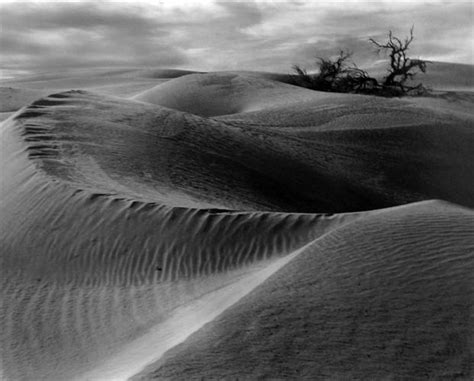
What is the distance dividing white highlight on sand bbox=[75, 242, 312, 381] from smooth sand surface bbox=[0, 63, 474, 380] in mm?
14

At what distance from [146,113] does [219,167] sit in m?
1.54

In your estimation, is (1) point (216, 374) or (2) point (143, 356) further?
(2) point (143, 356)

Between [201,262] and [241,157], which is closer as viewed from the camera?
[201,262]

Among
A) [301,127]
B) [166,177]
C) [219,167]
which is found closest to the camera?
[166,177]

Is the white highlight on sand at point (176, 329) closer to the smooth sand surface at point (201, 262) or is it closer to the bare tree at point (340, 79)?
the smooth sand surface at point (201, 262)

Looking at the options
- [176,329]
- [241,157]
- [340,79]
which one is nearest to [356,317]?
[176,329]

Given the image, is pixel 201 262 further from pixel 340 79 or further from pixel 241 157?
pixel 340 79

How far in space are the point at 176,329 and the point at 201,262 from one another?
2.92 ft

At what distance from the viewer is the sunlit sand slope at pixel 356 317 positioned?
2771 mm

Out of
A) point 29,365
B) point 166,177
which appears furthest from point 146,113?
point 29,365

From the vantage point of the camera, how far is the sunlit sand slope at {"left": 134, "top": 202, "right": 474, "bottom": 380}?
2.77 metres

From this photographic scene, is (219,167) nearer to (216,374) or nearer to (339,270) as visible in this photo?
(339,270)

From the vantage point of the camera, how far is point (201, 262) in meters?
4.25

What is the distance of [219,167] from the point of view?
691 centimetres
